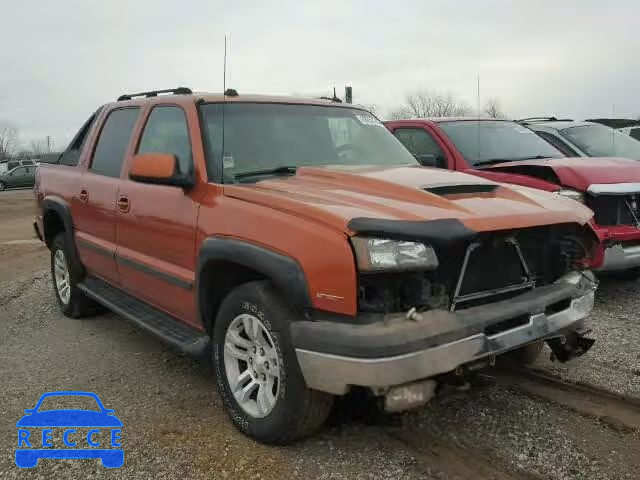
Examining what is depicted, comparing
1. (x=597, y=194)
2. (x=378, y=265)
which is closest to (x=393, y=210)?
(x=378, y=265)

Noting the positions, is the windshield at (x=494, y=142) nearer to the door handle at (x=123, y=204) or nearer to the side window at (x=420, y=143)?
the side window at (x=420, y=143)

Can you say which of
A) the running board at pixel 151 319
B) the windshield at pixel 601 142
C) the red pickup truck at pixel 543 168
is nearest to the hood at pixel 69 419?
the running board at pixel 151 319

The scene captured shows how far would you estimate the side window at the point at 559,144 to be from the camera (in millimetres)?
7386

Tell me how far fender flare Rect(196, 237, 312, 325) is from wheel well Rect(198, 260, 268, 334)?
0.09 ft

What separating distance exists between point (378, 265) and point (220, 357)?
1.23m

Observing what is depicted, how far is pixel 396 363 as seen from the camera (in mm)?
2477

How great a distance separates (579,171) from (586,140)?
2676 mm

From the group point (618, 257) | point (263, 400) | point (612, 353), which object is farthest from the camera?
point (618, 257)

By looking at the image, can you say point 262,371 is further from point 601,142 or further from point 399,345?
point 601,142

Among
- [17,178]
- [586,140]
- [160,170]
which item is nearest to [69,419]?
[160,170]

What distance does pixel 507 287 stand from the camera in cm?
309

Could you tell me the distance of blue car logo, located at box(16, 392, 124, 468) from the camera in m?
3.09

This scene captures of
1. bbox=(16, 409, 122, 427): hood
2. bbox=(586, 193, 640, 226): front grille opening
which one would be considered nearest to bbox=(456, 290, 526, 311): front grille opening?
bbox=(16, 409, 122, 427): hood

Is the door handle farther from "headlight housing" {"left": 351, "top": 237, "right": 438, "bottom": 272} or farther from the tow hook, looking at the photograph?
the tow hook
